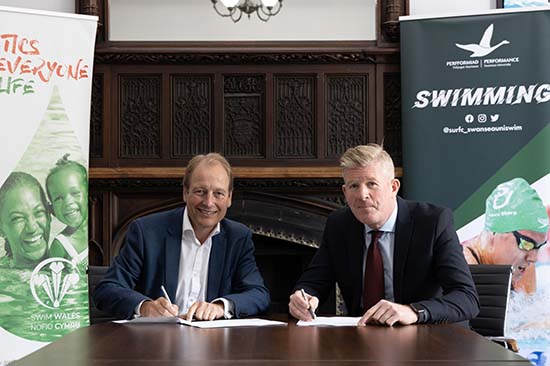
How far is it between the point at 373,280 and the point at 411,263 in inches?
6.1

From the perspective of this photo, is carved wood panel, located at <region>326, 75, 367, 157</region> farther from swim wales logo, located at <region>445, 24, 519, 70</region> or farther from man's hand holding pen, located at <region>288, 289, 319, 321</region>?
man's hand holding pen, located at <region>288, 289, 319, 321</region>

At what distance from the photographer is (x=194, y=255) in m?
3.85

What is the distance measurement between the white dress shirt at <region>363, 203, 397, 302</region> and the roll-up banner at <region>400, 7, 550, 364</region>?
3.16 meters

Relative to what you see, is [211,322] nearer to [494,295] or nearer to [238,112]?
[494,295]

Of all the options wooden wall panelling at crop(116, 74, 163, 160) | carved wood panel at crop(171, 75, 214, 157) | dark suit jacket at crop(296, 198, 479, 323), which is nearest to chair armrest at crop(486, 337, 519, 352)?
dark suit jacket at crop(296, 198, 479, 323)

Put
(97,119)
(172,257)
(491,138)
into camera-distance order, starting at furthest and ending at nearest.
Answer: (97,119)
(491,138)
(172,257)

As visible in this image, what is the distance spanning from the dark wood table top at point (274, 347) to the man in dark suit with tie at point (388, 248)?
415 millimetres

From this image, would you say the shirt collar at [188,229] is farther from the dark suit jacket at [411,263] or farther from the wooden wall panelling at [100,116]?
the wooden wall panelling at [100,116]

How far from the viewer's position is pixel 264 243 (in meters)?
7.48

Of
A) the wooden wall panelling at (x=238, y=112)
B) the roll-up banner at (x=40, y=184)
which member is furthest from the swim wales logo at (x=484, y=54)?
the roll-up banner at (x=40, y=184)

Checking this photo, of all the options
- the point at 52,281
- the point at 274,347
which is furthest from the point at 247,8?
the point at 274,347

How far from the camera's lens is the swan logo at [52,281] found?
20.9ft

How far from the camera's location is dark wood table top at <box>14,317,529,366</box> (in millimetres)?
2336

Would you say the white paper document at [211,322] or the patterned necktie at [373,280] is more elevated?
the patterned necktie at [373,280]
